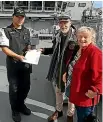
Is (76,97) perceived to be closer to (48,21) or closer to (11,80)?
(11,80)

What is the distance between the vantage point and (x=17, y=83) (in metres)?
3.97

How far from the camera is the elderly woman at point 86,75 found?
102 inches

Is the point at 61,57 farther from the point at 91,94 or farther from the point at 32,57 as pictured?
the point at 91,94

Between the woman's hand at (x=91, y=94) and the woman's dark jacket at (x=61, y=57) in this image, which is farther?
the woman's dark jacket at (x=61, y=57)

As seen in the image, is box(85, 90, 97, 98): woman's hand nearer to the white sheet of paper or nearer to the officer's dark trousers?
the white sheet of paper

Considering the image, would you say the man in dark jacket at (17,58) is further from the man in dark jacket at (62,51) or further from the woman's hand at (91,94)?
the woman's hand at (91,94)

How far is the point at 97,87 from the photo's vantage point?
8.48 ft

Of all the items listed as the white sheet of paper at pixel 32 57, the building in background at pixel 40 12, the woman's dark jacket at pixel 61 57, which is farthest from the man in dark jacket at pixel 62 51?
the building in background at pixel 40 12

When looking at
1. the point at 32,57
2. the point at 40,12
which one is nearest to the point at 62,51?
the point at 32,57

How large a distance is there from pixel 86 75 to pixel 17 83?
153cm

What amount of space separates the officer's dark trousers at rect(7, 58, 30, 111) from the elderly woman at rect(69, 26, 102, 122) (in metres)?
1.19

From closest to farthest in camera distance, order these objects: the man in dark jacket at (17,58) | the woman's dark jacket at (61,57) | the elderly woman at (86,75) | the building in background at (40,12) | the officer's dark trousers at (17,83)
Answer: the elderly woman at (86,75), the woman's dark jacket at (61,57), the man in dark jacket at (17,58), the officer's dark trousers at (17,83), the building in background at (40,12)

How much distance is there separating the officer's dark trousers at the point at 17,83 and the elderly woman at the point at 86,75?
1.19 m

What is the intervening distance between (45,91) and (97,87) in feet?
9.06
